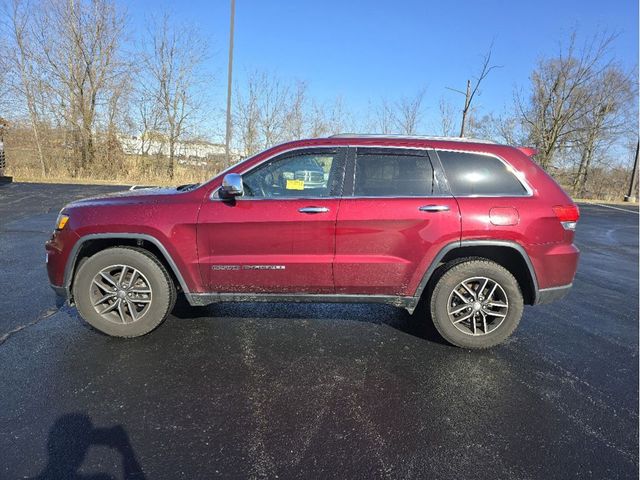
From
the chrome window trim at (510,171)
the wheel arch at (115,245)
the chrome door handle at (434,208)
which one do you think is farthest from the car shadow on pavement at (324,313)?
the chrome window trim at (510,171)

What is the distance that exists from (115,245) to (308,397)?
7.28ft

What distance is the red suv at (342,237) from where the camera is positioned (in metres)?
3.17

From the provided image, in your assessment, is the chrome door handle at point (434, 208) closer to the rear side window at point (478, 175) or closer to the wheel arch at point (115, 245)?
the rear side window at point (478, 175)

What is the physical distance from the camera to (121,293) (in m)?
3.28

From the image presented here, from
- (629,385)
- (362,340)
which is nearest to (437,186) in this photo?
(362,340)

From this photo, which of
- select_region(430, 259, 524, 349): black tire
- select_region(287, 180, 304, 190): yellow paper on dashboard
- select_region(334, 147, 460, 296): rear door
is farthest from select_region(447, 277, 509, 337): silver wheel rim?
select_region(287, 180, 304, 190): yellow paper on dashboard

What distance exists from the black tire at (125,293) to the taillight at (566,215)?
3499 millimetres

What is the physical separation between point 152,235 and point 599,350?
4.22 meters

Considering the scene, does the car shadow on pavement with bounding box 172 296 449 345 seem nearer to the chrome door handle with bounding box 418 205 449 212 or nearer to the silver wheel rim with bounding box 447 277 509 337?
the silver wheel rim with bounding box 447 277 509 337

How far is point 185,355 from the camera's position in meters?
3.09

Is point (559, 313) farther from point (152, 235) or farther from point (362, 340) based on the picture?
point (152, 235)

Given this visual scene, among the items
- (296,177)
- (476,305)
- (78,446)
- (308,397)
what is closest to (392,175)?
(296,177)

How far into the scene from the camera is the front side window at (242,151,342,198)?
10.7 feet

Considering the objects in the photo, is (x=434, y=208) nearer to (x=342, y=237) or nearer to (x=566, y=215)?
(x=342, y=237)
